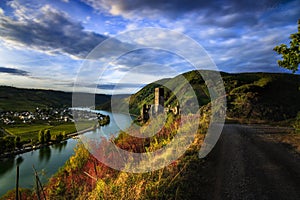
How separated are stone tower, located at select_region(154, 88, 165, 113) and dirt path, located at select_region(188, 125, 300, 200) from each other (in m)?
4.75

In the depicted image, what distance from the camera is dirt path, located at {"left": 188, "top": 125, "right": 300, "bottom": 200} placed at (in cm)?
708

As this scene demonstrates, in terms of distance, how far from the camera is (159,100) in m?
14.7

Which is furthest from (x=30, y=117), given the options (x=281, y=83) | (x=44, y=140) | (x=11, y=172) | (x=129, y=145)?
(x=129, y=145)

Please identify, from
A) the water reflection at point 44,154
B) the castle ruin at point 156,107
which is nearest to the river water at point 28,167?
the water reflection at point 44,154

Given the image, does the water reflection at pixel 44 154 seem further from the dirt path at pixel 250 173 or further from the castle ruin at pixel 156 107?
the dirt path at pixel 250 173

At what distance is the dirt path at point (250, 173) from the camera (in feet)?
23.2

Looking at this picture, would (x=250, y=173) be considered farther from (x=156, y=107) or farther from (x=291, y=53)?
(x=291, y=53)

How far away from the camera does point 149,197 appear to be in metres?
6.73

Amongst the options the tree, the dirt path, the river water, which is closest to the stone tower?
the dirt path

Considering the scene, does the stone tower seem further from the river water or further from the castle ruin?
the river water

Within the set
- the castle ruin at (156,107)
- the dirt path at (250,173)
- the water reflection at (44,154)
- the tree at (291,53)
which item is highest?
the tree at (291,53)

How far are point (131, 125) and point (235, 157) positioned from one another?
6.67 m

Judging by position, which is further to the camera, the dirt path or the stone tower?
the stone tower

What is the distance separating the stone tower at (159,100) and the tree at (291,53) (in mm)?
10515
